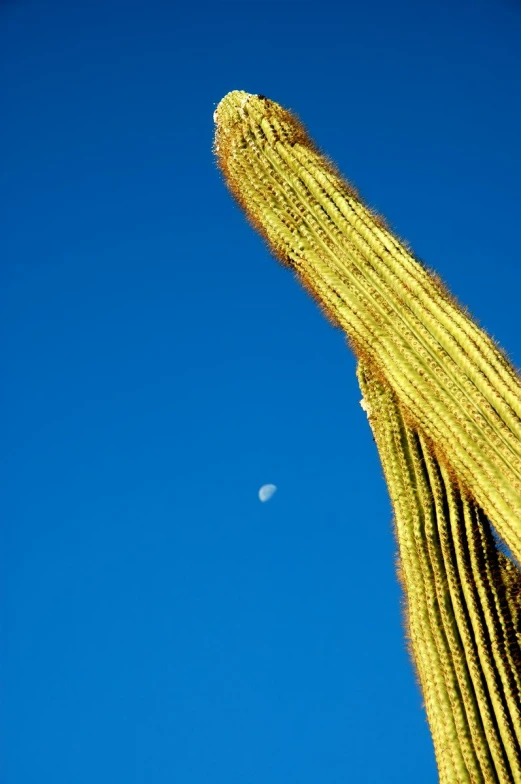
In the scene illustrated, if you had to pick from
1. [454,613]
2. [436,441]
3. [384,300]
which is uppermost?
[384,300]

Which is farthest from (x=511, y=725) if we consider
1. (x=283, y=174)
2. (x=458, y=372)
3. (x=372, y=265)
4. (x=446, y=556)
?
(x=283, y=174)

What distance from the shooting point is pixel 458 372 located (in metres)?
3.27

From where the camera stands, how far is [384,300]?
3.60m

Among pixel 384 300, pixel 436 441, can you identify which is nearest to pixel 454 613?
pixel 436 441

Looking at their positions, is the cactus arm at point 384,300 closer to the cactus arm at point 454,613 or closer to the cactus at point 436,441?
the cactus at point 436,441

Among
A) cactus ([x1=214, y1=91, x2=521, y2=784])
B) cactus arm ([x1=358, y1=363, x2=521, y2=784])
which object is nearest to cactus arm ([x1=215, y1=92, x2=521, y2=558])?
cactus ([x1=214, y1=91, x2=521, y2=784])

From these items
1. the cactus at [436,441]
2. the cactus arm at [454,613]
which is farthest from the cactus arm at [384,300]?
the cactus arm at [454,613]

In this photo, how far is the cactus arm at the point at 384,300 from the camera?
3105 mm

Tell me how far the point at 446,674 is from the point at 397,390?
1125 millimetres

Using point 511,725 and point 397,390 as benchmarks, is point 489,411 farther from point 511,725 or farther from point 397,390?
point 511,725

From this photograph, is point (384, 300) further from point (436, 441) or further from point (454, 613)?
point (454, 613)

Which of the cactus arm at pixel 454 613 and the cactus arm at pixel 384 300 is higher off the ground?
the cactus arm at pixel 384 300

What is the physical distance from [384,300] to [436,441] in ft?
2.20

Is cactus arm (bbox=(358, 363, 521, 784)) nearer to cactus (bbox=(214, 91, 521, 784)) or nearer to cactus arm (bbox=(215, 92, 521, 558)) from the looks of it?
cactus (bbox=(214, 91, 521, 784))
